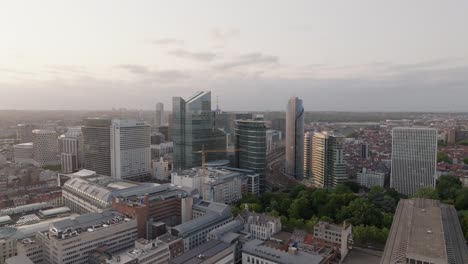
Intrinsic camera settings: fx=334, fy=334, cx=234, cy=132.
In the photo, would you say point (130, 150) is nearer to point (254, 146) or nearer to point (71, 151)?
point (71, 151)

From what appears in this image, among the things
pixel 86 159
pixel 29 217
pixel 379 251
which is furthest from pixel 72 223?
pixel 86 159

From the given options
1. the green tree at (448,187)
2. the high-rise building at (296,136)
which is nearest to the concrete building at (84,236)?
the green tree at (448,187)

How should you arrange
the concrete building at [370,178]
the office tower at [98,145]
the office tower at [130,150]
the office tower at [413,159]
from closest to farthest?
the office tower at [413,159] < the concrete building at [370,178] < the office tower at [130,150] < the office tower at [98,145]

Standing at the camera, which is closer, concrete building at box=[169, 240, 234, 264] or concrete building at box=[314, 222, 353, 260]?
concrete building at box=[169, 240, 234, 264]

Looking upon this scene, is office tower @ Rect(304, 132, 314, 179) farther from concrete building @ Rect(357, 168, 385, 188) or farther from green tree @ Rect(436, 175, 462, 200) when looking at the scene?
green tree @ Rect(436, 175, 462, 200)

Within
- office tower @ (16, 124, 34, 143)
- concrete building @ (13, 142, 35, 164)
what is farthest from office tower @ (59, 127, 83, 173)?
office tower @ (16, 124, 34, 143)

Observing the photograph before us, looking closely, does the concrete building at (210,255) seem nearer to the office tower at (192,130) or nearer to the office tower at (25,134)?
the office tower at (192,130)
